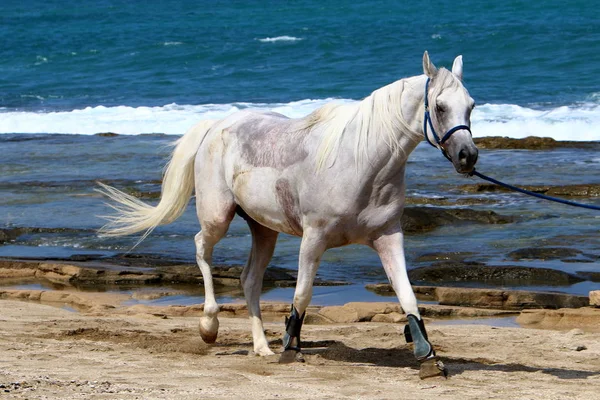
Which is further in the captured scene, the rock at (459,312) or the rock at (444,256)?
the rock at (444,256)

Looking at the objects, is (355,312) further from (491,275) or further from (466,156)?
(466,156)

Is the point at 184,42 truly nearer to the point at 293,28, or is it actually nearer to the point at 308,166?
the point at 293,28

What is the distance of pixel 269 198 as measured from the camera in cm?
668

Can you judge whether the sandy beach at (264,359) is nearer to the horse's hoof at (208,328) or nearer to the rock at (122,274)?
the horse's hoof at (208,328)

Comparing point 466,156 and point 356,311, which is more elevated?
point 466,156

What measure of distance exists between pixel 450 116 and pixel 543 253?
570 cm

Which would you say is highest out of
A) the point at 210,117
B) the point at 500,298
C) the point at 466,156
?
the point at 466,156

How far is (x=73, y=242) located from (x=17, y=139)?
42.5ft

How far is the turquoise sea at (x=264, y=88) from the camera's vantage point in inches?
500

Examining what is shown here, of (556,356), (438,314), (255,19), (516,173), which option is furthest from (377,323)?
(255,19)

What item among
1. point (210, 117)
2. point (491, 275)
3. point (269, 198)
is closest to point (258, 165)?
point (269, 198)

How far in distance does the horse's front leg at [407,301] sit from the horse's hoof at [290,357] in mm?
754

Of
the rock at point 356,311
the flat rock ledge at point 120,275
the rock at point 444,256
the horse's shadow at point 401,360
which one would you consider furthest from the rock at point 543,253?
the horse's shadow at point 401,360

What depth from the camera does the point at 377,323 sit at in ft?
26.7
